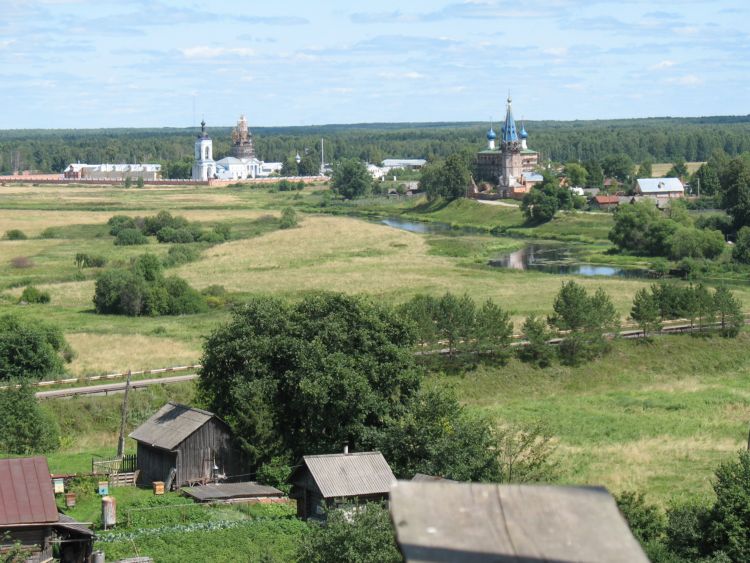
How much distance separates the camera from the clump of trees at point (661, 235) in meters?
66.1

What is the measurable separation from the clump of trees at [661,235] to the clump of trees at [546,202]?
11241 mm

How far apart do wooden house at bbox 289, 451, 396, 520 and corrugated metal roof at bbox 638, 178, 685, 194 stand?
80.5 m

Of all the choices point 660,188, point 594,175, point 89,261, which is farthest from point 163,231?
point 594,175

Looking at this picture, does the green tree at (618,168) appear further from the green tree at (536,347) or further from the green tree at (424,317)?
the green tree at (424,317)

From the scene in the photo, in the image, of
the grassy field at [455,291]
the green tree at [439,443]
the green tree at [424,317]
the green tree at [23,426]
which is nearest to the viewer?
the green tree at [439,443]

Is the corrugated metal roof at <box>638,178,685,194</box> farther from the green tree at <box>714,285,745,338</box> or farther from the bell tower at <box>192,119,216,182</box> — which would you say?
the bell tower at <box>192,119,216,182</box>

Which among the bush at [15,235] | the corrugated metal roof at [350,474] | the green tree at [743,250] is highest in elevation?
the corrugated metal roof at [350,474]

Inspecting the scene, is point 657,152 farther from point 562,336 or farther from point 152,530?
point 152,530

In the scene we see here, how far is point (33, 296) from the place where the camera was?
160 feet

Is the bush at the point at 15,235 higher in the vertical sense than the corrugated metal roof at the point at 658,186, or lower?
lower

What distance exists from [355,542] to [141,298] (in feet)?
107

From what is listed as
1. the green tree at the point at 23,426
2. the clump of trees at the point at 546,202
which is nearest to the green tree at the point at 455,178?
the clump of trees at the point at 546,202

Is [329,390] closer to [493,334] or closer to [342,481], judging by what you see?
[342,481]

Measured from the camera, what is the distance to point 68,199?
384 feet
